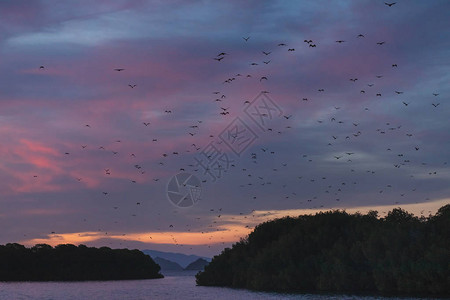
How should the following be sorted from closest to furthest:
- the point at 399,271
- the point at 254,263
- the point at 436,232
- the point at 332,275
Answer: the point at 399,271
the point at 436,232
the point at 332,275
the point at 254,263

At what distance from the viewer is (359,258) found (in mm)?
146500

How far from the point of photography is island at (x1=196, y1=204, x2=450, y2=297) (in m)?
124

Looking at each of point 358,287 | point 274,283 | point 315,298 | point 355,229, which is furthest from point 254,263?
point 315,298

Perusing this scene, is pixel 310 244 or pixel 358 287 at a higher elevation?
pixel 310 244

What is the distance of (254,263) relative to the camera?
18100 cm

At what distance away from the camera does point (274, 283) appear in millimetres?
169250

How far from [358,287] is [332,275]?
7.07m

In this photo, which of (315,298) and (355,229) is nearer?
(315,298)

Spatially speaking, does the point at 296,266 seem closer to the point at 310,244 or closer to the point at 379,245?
the point at 310,244

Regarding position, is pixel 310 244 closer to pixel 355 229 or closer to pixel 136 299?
pixel 355 229

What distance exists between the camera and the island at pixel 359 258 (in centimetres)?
12350

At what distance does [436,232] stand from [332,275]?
25649 millimetres

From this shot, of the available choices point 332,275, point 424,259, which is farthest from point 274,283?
point 424,259

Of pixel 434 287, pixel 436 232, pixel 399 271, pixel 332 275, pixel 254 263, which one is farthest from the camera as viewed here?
pixel 254 263
